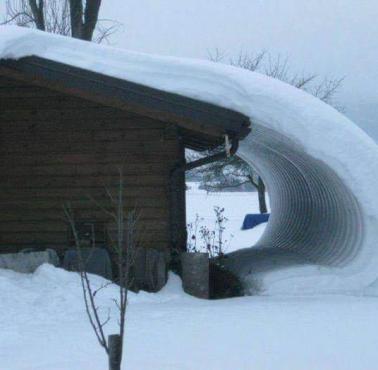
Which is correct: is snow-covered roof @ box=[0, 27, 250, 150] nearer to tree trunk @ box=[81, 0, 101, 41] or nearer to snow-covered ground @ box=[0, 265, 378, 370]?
snow-covered ground @ box=[0, 265, 378, 370]

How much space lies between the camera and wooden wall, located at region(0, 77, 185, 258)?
1145 cm

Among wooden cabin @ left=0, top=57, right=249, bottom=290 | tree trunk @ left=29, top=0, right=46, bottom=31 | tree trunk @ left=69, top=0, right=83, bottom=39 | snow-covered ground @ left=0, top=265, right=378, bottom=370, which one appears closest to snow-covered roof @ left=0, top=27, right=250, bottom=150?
wooden cabin @ left=0, top=57, right=249, bottom=290

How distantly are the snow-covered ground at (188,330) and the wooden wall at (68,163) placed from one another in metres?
1.70

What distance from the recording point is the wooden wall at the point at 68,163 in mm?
11445

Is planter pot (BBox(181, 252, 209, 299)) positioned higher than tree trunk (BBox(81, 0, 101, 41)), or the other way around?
tree trunk (BBox(81, 0, 101, 41))

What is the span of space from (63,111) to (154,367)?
20.7ft

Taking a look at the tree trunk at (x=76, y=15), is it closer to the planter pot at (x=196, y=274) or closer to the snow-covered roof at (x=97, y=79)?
the snow-covered roof at (x=97, y=79)

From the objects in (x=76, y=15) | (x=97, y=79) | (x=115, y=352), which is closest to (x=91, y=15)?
(x=76, y=15)

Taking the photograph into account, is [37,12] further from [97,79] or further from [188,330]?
[188,330]

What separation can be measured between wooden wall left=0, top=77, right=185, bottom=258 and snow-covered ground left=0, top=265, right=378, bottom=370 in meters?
1.70

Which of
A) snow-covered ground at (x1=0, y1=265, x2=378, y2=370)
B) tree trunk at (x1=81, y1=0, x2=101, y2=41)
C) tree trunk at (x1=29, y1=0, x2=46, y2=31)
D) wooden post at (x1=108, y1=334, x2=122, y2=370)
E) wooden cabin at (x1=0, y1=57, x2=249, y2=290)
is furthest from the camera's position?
tree trunk at (x1=29, y1=0, x2=46, y2=31)

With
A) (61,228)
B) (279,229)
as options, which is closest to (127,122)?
(61,228)

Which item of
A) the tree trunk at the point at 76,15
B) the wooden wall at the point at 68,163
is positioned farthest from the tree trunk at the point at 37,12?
the wooden wall at the point at 68,163

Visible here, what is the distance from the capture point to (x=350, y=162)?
9.93 meters
